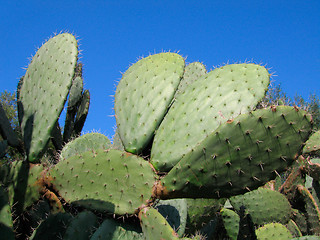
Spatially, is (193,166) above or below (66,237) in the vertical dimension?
above

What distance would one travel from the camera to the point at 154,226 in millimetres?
1744

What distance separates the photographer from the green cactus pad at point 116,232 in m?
1.83

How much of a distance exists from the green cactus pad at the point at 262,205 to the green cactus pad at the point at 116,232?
53.9 inches

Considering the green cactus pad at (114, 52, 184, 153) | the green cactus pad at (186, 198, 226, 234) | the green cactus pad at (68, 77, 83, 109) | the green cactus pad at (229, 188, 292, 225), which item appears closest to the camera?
the green cactus pad at (114, 52, 184, 153)

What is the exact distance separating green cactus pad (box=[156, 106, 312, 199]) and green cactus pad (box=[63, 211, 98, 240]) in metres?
0.67

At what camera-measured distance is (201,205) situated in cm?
264

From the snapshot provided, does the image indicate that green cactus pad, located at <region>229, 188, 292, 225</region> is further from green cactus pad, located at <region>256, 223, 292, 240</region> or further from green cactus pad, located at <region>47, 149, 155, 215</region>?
green cactus pad, located at <region>47, 149, 155, 215</region>

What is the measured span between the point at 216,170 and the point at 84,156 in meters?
0.79

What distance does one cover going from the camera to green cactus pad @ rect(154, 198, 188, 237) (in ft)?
7.58

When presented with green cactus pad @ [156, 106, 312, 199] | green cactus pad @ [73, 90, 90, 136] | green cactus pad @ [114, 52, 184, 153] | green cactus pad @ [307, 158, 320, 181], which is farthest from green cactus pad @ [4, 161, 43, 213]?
green cactus pad @ [307, 158, 320, 181]

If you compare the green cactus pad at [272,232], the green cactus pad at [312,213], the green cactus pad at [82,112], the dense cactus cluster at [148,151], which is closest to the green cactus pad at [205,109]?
the dense cactus cluster at [148,151]

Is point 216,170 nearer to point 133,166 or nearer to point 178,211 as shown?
point 133,166

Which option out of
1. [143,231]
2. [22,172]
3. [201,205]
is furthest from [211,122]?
[22,172]

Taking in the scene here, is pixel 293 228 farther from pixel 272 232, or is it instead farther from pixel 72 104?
pixel 72 104
